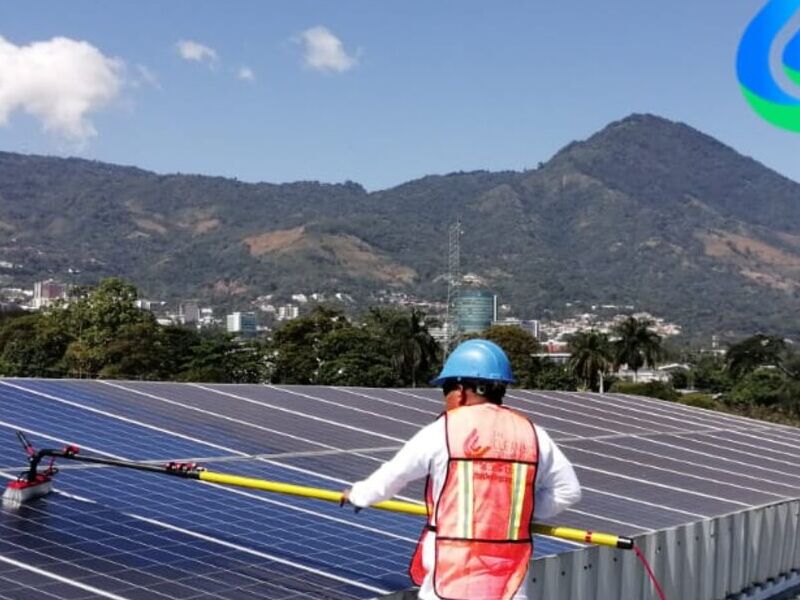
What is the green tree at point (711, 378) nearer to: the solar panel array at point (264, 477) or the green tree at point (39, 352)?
the green tree at point (39, 352)

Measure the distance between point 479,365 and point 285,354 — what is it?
8480 cm

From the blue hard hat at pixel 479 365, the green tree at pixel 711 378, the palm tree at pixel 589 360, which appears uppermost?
the blue hard hat at pixel 479 365

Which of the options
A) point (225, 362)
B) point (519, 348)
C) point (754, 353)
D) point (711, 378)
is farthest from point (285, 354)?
point (711, 378)

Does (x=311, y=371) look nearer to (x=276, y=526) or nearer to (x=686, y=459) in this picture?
(x=686, y=459)

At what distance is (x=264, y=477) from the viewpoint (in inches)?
450

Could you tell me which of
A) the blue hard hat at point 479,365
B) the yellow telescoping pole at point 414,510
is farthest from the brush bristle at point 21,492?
the blue hard hat at point 479,365

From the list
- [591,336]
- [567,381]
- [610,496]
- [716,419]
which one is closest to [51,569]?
[610,496]

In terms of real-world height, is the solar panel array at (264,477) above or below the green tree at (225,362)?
above

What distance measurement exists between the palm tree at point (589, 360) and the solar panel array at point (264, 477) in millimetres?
79836

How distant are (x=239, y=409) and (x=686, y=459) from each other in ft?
25.7

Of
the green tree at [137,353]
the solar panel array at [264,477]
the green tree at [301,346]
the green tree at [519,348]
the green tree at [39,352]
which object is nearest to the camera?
the solar panel array at [264,477]

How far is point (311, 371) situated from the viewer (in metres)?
87.8

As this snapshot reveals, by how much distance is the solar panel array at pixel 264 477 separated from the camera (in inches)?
305

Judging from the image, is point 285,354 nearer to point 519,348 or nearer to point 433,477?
point 519,348
